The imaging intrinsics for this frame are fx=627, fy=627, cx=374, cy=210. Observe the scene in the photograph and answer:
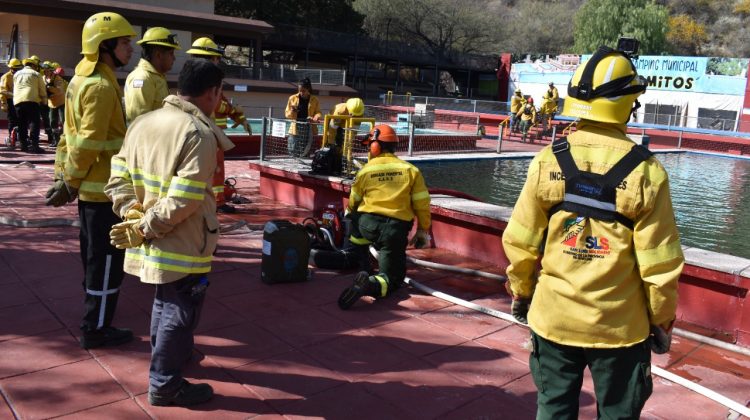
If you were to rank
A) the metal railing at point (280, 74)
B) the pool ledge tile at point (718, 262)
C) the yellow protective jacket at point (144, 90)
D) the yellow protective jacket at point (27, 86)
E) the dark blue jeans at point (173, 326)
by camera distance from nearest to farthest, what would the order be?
the dark blue jeans at point (173, 326) < the yellow protective jacket at point (144, 90) < the pool ledge tile at point (718, 262) < the yellow protective jacket at point (27, 86) < the metal railing at point (280, 74)

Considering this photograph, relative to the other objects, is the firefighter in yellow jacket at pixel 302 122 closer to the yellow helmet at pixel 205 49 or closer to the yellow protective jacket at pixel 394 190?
the yellow helmet at pixel 205 49

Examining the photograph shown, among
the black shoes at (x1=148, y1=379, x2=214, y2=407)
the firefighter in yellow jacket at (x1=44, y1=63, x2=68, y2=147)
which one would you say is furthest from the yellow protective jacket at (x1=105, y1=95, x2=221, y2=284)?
the firefighter in yellow jacket at (x1=44, y1=63, x2=68, y2=147)

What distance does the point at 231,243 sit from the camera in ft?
22.5

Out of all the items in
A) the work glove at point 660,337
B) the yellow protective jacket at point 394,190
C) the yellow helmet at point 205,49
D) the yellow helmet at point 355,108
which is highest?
the yellow helmet at point 205,49

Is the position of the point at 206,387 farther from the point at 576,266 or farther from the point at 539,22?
the point at 539,22

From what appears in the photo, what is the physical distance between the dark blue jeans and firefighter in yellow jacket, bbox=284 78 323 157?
235 inches

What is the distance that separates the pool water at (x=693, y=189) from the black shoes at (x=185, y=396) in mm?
6927

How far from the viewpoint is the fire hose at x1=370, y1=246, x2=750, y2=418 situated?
12.2ft

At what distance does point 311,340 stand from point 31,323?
1.96 metres

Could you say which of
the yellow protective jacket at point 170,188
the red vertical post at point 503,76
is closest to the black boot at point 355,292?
the yellow protective jacket at point 170,188

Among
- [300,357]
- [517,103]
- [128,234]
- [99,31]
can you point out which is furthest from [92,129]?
[517,103]

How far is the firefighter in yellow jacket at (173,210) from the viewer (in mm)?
3045

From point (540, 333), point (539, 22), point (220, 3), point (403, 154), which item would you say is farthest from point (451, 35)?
point (540, 333)

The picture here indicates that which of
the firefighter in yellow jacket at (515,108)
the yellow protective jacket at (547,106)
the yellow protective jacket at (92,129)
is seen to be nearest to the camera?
the yellow protective jacket at (92,129)
